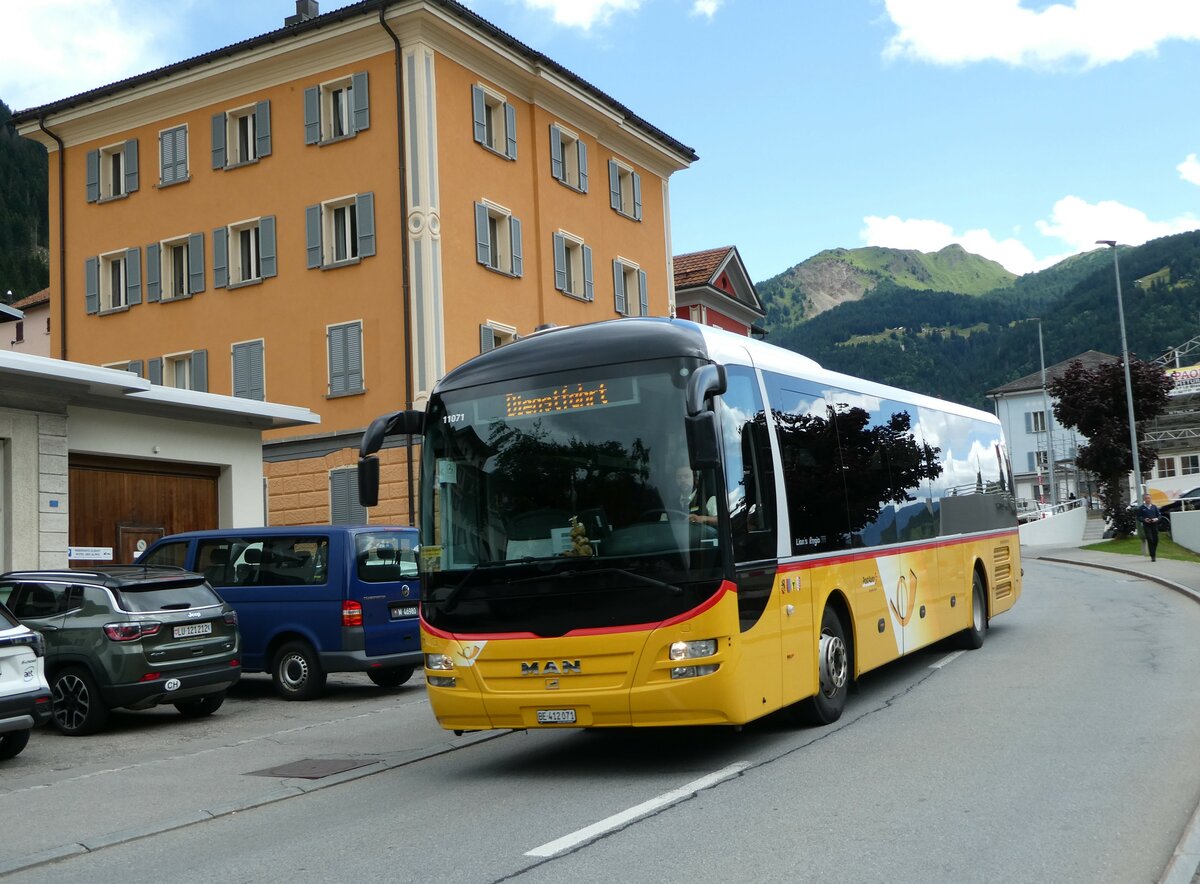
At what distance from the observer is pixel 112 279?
36.6 m

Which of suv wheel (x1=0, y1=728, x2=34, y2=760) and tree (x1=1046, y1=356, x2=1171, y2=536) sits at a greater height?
tree (x1=1046, y1=356, x2=1171, y2=536)

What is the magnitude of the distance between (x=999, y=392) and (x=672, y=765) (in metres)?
109

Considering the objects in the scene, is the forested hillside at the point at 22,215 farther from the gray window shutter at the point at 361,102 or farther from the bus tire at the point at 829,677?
the bus tire at the point at 829,677

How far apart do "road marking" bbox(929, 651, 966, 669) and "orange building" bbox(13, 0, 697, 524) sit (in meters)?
16.7

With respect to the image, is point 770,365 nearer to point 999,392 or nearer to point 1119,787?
point 1119,787

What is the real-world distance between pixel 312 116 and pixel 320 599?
2089 cm

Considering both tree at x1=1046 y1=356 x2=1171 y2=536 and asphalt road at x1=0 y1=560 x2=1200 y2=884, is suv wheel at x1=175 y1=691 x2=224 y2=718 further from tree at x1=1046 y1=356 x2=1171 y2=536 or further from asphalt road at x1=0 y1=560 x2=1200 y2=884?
tree at x1=1046 y1=356 x2=1171 y2=536

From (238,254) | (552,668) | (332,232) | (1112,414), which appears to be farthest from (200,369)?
(1112,414)

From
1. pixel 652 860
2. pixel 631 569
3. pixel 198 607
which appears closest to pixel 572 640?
pixel 631 569

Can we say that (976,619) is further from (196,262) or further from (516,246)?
(196,262)

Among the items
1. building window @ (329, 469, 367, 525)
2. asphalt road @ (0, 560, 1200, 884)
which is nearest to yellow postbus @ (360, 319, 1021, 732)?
asphalt road @ (0, 560, 1200, 884)

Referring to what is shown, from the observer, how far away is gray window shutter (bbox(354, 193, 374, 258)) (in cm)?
3144

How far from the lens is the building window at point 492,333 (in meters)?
31.9

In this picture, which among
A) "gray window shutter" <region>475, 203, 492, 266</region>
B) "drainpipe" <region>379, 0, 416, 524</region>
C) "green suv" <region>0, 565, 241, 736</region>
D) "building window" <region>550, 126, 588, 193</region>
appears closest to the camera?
"green suv" <region>0, 565, 241, 736</region>
